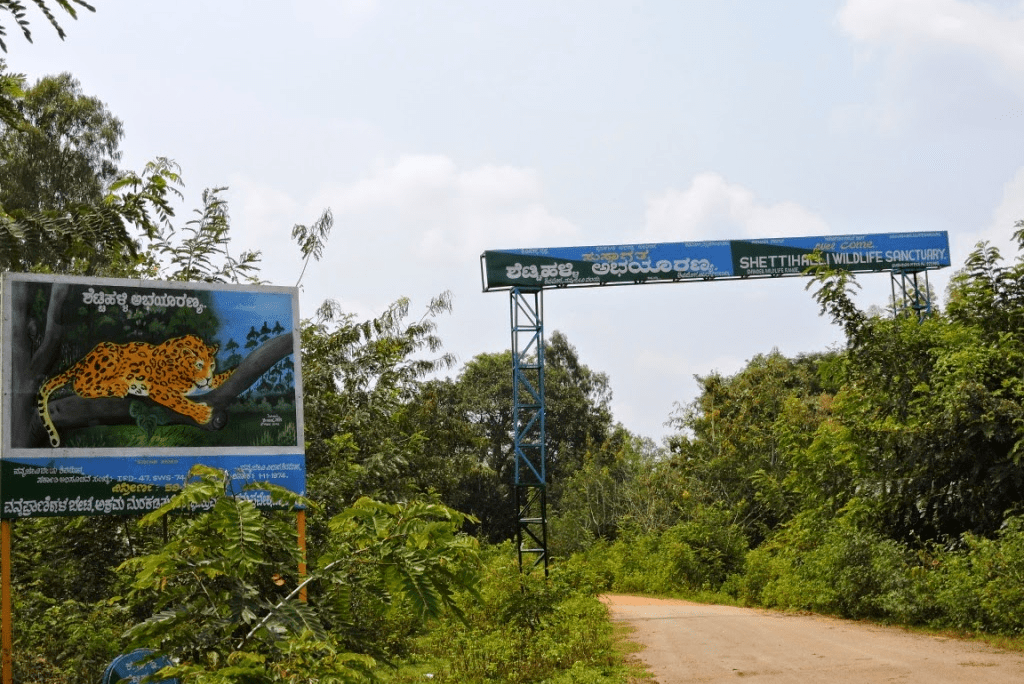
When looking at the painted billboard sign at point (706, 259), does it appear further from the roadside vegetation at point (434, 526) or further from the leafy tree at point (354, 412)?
the leafy tree at point (354, 412)

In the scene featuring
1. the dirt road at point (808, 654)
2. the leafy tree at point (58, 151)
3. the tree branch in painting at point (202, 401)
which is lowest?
the dirt road at point (808, 654)

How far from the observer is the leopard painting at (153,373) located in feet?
26.2

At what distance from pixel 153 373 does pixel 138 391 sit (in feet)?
0.58

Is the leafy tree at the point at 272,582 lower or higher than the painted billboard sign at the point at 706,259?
lower

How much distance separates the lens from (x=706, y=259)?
20.4 meters

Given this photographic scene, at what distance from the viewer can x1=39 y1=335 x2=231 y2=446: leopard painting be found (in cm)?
800

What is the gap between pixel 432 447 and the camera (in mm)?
20484

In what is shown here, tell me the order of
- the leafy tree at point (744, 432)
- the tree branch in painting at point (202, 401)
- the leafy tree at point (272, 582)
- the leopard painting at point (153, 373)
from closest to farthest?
the leafy tree at point (272, 582) < the tree branch in painting at point (202, 401) < the leopard painting at point (153, 373) < the leafy tree at point (744, 432)

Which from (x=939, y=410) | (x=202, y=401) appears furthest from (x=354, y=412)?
(x=939, y=410)

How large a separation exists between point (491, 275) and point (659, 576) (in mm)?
10934

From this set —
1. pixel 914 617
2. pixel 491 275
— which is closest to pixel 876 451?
pixel 914 617

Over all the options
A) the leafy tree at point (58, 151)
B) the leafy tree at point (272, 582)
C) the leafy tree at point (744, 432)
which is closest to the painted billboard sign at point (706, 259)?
the leafy tree at point (744, 432)

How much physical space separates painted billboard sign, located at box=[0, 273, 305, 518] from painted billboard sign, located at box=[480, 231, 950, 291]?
1198cm

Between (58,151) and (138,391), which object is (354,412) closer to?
(138,391)
